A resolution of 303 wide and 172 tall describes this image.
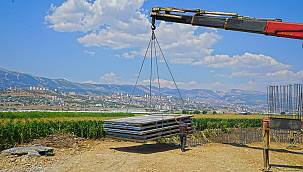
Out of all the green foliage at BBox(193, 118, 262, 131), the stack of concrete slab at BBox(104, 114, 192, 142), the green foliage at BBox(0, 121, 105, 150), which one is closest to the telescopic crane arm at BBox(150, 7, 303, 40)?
the stack of concrete slab at BBox(104, 114, 192, 142)

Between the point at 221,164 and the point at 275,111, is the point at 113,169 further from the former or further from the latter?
the point at 275,111

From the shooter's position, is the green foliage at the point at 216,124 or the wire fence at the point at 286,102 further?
the green foliage at the point at 216,124

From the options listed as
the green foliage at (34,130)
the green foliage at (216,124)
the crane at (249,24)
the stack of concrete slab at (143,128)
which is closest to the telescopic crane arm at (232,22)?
the crane at (249,24)

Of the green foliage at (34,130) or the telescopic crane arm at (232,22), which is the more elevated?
the telescopic crane arm at (232,22)

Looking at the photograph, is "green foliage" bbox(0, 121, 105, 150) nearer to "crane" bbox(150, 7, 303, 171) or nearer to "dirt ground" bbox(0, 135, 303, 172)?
"dirt ground" bbox(0, 135, 303, 172)

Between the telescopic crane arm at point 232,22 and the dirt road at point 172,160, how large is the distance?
4906 mm

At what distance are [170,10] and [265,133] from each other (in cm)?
648

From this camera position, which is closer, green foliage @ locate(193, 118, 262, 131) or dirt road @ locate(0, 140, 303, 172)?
dirt road @ locate(0, 140, 303, 172)

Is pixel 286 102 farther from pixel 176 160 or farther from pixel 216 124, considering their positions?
pixel 216 124

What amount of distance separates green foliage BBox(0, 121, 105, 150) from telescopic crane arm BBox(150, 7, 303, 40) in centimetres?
1090

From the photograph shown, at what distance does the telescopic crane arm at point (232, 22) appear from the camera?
43.1 feet

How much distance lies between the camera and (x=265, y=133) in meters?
13.2

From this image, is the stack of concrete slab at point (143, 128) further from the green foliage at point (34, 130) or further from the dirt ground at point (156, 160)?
the green foliage at point (34, 130)

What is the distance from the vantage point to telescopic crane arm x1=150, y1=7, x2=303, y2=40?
1313 cm
